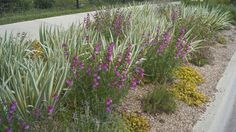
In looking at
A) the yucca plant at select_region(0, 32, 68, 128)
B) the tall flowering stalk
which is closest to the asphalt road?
the tall flowering stalk

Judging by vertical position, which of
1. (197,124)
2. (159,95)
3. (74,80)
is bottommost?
(197,124)

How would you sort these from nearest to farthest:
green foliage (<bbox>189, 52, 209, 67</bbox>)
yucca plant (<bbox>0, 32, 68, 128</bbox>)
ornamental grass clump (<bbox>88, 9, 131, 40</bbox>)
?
yucca plant (<bbox>0, 32, 68, 128</bbox>) → ornamental grass clump (<bbox>88, 9, 131, 40</bbox>) → green foliage (<bbox>189, 52, 209, 67</bbox>)

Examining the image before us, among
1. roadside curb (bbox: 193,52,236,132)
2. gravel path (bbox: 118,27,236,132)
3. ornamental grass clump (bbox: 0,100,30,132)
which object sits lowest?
roadside curb (bbox: 193,52,236,132)

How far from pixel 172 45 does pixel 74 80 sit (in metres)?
1.96

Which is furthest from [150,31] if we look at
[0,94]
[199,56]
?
[0,94]

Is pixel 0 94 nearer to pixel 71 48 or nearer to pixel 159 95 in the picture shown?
pixel 71 48

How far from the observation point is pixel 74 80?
341cm

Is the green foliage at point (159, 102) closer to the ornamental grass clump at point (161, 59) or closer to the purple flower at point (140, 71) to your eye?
the purple flower at point (140, 71)

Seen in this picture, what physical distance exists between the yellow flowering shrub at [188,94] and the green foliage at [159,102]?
31 cm

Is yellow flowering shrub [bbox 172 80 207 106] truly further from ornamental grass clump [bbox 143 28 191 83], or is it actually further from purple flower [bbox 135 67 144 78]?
purple flower [bbox 135 67 144 78]

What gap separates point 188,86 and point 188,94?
0.60 ft

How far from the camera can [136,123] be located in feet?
11.4

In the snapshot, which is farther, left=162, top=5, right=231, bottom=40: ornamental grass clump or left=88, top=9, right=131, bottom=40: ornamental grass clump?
left=162, top=5, right=231, bottom=40: ornamental grass clump

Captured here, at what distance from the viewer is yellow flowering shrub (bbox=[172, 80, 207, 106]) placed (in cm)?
432
